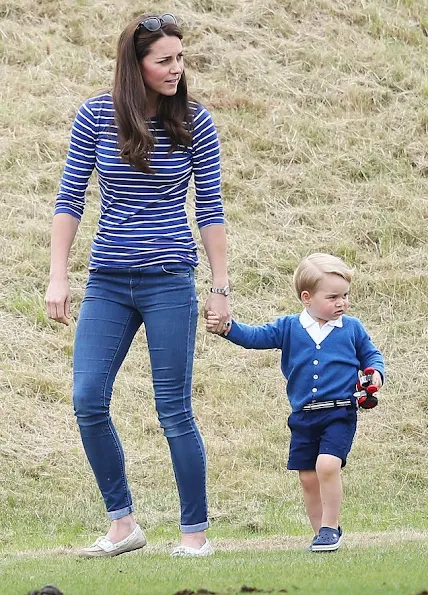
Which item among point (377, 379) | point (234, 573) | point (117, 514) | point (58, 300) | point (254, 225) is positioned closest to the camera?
point (234, 573)

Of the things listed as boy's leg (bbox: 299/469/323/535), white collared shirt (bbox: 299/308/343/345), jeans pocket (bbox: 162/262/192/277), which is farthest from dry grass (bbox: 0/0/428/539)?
jeans pocket (bbox: 162/262/192/277)

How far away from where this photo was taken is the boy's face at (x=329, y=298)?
616 centimetres

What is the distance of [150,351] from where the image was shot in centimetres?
572

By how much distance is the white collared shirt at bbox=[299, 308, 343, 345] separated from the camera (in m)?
6.17

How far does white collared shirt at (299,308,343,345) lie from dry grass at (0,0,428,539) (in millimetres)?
2355

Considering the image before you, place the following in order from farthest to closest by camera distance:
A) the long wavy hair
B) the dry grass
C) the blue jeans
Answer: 1. the dry grass
2. the blue jeans
3. the long wavy hair

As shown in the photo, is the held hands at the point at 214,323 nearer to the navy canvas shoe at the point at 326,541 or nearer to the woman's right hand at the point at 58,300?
the woman's right hand at the point at 58,300

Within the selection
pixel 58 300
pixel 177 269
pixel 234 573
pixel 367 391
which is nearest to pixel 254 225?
pixel 367 391

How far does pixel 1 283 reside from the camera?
39.0 ft

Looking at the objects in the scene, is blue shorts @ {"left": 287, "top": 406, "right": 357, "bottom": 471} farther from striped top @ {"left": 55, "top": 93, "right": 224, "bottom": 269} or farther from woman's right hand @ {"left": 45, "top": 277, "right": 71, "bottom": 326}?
woman's right hand @ {"left": 45, "top": 277, "right": 71, "bottom": 326}

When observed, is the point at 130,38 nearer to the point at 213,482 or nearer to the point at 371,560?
the point at 371,560

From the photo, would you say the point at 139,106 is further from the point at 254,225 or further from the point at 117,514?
the point at 254,225

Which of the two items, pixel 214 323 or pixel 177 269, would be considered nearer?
pixel 177 269

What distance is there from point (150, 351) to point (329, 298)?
1.01 m
